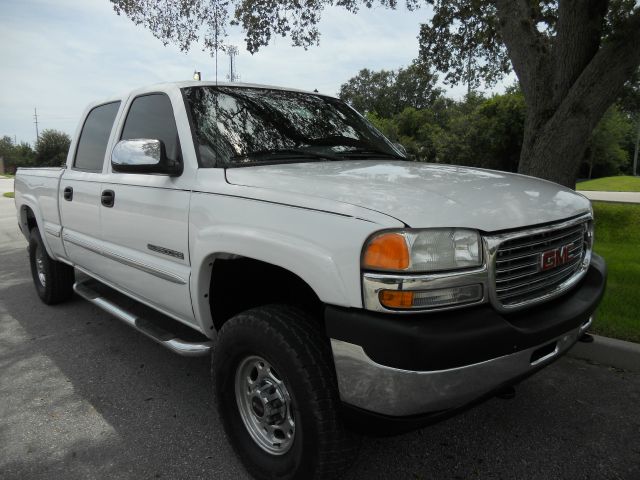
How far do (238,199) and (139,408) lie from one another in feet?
5.19

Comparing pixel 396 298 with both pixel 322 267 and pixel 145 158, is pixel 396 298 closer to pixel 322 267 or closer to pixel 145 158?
pixel 322 267

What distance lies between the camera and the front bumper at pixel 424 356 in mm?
1713

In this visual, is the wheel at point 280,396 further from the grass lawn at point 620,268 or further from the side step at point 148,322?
the grass lawn at point 620,268

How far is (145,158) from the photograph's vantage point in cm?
267

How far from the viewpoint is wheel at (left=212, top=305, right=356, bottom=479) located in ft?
6.41

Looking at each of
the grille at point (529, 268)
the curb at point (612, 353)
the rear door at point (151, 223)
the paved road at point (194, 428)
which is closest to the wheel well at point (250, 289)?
the rear door at point (151, 223)

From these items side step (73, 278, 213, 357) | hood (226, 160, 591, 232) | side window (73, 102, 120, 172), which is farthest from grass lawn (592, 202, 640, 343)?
side window (73, 102, 120, 172)

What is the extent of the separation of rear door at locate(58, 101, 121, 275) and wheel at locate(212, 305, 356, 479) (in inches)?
69.8

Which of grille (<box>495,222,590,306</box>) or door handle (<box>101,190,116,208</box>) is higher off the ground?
door handle (<box>101,190,116,208</box>)

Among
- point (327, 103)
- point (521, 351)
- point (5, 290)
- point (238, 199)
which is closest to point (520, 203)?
point (521, 351)

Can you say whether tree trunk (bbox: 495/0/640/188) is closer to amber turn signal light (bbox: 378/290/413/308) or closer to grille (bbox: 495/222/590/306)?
grille (bbox: 495/222/590/306)

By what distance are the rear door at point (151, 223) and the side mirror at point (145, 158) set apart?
80mm

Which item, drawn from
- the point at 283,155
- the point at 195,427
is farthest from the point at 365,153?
the point at 195,427

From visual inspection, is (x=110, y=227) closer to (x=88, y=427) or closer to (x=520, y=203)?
(x=88, y=427)
